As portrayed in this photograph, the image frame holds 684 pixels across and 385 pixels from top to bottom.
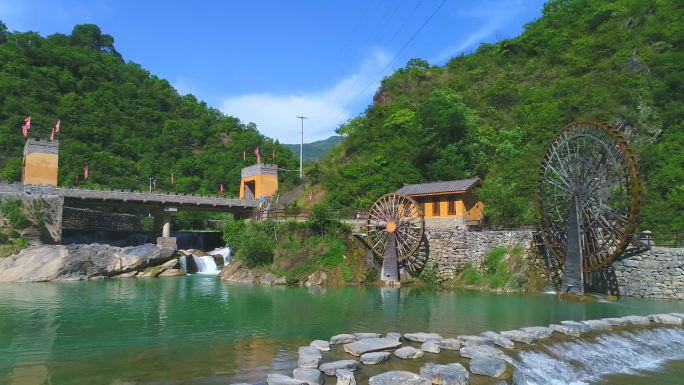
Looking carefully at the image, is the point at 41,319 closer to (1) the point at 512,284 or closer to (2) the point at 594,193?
(1) the point at 512,284

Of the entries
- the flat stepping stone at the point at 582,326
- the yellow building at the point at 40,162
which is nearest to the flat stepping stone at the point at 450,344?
the flat stepping stone at the point at 582,326

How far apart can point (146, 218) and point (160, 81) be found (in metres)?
46.7

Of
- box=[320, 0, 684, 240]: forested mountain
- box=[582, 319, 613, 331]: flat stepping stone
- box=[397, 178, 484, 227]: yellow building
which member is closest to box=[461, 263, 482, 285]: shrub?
box=[397, 178, 484, 227]: yellow building

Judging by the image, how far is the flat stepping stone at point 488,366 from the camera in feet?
32.3

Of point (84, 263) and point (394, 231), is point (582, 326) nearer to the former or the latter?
point (394, 231)

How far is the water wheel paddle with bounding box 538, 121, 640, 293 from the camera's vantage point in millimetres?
23875

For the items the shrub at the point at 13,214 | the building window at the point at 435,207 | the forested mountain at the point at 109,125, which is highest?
the forested mountain at the point at 109,125

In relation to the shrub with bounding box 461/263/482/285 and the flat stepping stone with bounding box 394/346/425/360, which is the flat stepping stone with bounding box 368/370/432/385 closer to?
the flat stepping stone with bounding box 394/346/425/360

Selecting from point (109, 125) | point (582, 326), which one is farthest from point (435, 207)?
point (109, 125)

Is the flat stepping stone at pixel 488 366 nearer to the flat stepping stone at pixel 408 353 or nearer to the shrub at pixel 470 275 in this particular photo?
the flat stepping stone at pixel 408 353

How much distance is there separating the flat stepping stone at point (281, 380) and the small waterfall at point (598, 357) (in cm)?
468

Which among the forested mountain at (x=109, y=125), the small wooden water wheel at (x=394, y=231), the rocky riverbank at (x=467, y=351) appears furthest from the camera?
the forested mountain at (x=109, y=125)

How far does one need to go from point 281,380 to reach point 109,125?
74125 millimetres

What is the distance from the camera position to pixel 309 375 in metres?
9.36
